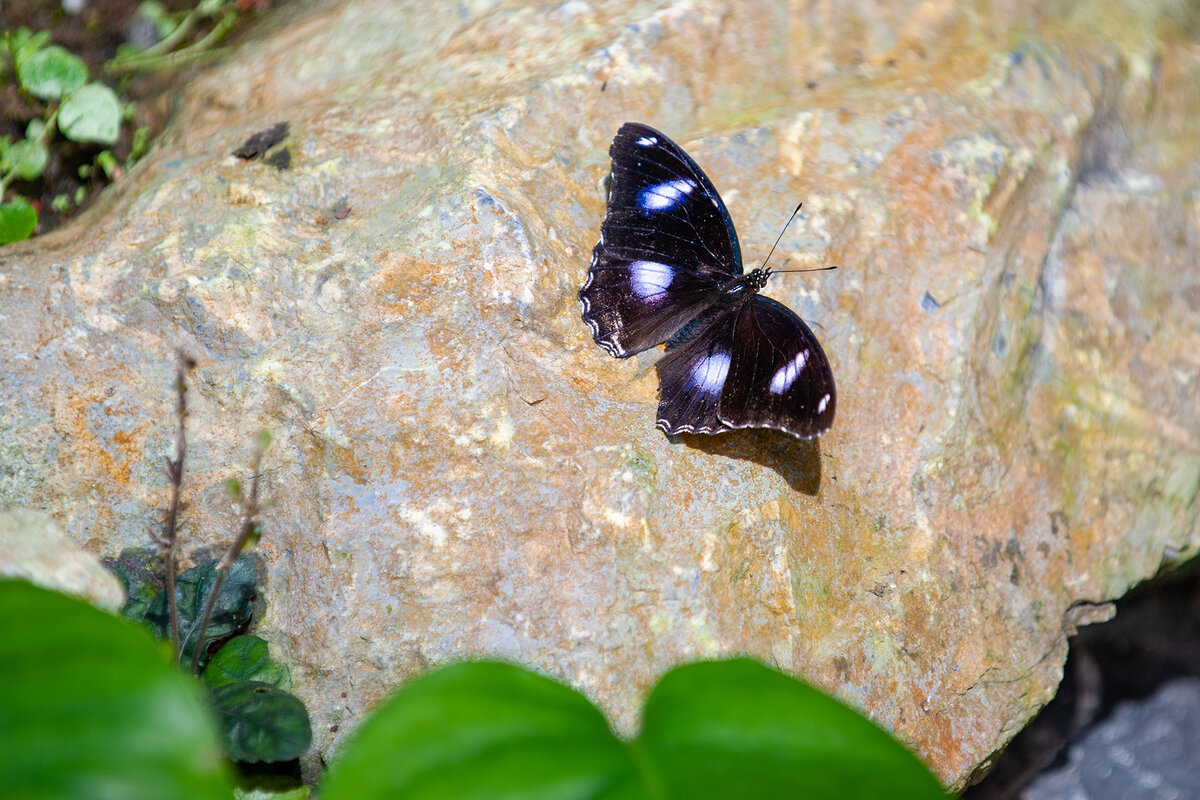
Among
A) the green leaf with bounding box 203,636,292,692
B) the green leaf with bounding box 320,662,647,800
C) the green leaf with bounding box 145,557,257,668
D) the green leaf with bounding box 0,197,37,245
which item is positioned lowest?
the green leaf with bounding box 203,636,292,692

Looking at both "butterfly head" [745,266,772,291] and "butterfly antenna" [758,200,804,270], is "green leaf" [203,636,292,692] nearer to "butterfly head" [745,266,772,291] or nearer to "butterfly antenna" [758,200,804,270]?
"butterfly head" [745,266,772,291]

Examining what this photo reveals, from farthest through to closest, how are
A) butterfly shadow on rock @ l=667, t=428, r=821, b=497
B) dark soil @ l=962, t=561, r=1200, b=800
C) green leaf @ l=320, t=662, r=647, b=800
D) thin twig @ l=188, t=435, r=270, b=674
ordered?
1. dark soil @ l=962, t=561, r=1200, b=800
2. butterfly shadow on rock @ l=667, t=428, r=821, b=497
3. thin twig @ l=188, t=435, r=270, b=674
4. green leaf @ l=320, t=662, r=647, b=800

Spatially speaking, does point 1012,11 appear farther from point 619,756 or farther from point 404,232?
point 619,756

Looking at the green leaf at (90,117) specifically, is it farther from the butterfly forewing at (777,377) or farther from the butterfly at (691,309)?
the butterfly forewing at (777,377)

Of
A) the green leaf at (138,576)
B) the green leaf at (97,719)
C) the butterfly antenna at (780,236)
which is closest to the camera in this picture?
the green leaf at (97,719)

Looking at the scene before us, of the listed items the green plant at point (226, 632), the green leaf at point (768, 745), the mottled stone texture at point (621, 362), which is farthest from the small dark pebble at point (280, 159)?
the green leaf at point (768, 745)

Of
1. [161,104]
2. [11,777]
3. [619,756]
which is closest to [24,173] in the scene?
[161,104]

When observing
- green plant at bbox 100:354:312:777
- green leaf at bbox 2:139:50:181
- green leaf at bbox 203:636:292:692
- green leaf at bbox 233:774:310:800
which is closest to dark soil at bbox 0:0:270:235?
green leaf at bbox 2:139:50:181
